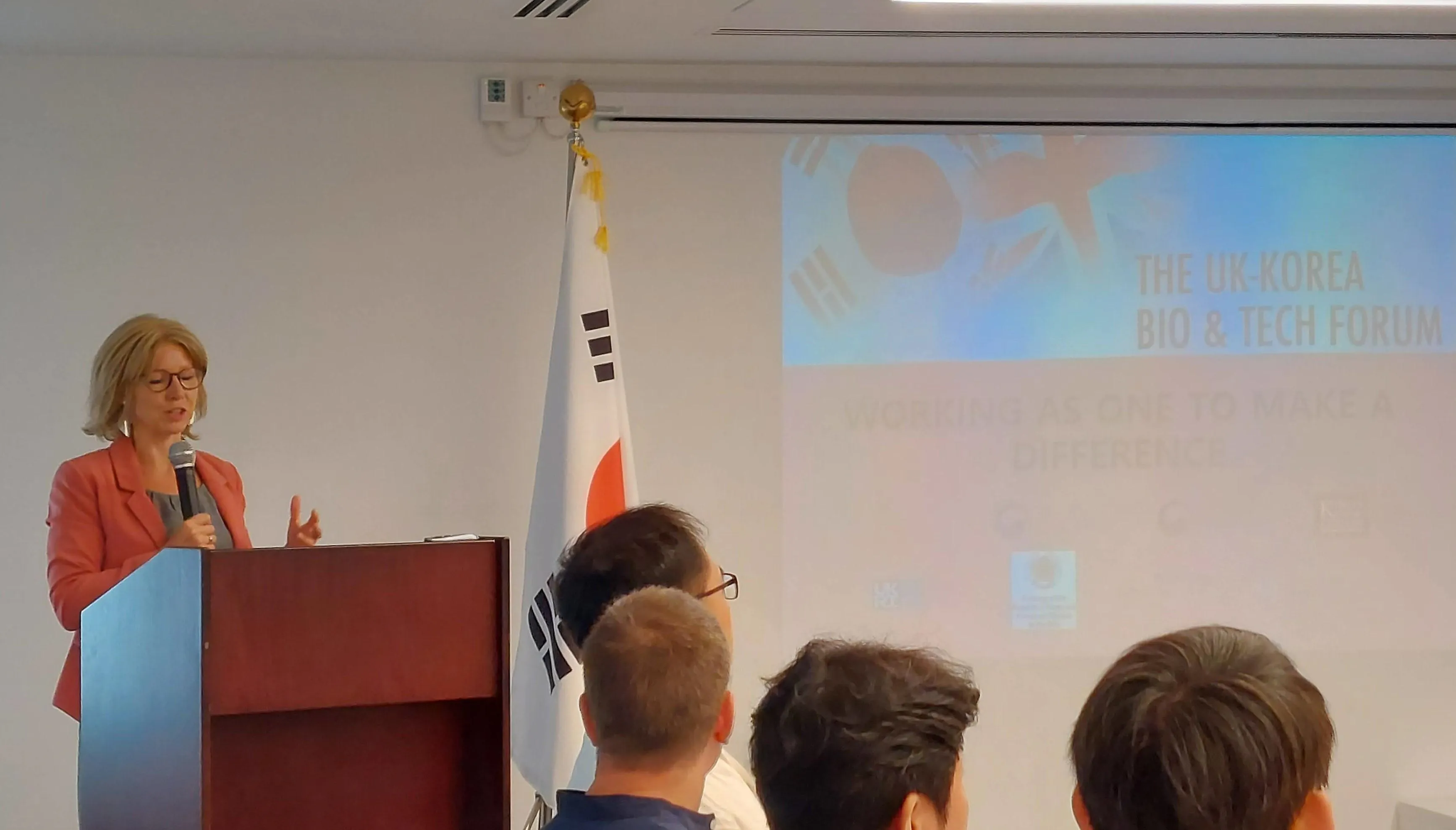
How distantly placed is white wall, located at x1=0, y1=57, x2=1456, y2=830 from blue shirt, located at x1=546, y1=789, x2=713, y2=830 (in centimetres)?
257

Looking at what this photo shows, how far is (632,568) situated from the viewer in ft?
6.72

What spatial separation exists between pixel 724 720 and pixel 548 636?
2003 mm

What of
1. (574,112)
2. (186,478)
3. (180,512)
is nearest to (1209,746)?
(186,478)

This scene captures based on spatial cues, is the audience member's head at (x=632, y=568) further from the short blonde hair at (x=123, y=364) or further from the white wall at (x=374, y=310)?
the white wall at (x=374, y=310)

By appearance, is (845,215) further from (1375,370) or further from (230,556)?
(230,556)

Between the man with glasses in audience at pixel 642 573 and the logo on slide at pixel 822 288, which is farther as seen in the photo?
the logo on slide at pixel 822 288

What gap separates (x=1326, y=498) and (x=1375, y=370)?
45cm

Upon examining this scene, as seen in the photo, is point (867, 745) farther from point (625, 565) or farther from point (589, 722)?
point (625, 565)

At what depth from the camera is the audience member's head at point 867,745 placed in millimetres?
1337

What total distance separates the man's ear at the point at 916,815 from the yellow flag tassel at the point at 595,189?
109 inches

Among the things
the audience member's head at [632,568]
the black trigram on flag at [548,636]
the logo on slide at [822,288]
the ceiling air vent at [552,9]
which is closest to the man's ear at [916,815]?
the audience member's head at [632,568]

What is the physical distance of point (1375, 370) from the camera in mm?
4469

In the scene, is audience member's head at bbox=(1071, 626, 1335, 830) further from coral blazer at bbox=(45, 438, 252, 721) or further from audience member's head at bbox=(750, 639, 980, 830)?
coral blazer at bbox=(45, 438, 252, 721)

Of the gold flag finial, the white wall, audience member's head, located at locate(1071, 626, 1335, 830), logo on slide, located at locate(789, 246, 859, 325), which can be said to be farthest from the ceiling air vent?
audience member's head, located at locate(1071, 626, 1335, 830)
